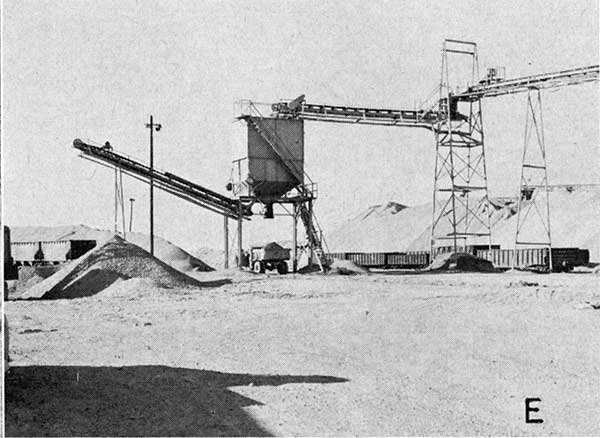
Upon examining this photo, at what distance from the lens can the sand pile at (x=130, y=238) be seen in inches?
1857

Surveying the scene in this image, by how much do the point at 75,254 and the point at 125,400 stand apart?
3229cm

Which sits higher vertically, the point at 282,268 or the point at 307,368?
the point at 282,268

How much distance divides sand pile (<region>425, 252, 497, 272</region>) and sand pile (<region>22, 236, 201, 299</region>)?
1749 centimetres

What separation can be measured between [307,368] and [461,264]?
106 feet

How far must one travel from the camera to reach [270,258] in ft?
142

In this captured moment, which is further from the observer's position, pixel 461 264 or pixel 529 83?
pixel 461 264

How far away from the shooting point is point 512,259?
45.8m

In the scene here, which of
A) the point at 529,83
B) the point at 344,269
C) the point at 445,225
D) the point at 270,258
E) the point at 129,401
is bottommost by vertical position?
the point at 129,401

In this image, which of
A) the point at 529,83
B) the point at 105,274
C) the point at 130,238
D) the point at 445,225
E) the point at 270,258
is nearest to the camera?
the point at 105,274

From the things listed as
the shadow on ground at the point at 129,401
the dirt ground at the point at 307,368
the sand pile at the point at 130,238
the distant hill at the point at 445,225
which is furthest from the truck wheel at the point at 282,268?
the shadow on ground at the point at 129,401

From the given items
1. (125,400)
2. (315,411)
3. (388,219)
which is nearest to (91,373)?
(125,400)

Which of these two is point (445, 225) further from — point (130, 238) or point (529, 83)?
point (529, 83)

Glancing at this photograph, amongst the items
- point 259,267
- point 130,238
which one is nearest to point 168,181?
point 259,267

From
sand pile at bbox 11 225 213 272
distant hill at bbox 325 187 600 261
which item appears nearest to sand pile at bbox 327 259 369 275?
sand pile at bbox 11 225 213 272
